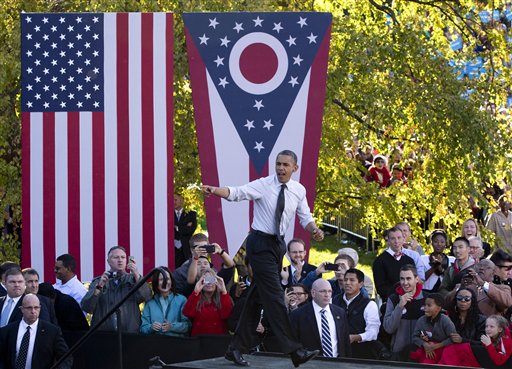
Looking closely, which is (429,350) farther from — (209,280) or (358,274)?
(209,280)

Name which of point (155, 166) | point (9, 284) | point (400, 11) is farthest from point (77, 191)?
point (400, 11)

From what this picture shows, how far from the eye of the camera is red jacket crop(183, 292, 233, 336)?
14.4m

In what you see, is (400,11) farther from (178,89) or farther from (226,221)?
(226,221)

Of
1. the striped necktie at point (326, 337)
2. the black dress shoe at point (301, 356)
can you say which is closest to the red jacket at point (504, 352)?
the striped necktie at point (326, 337)

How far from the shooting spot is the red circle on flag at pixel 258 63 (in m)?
16.1

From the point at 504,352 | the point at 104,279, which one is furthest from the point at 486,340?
the point at 104,279

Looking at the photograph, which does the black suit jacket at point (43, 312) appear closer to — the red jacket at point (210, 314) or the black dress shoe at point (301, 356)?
the red jacket at point (210, 314)

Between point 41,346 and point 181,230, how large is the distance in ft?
13.3

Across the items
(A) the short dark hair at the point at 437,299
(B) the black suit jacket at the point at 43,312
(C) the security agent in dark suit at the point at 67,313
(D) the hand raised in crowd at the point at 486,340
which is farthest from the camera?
(C) the security agent in dark suit at the point at 67,313

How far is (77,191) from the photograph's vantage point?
16.1 meters

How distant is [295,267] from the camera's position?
14.9 metres

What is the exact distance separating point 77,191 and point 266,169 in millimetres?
2144

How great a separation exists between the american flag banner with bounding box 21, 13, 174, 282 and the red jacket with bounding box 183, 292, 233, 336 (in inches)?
59.7

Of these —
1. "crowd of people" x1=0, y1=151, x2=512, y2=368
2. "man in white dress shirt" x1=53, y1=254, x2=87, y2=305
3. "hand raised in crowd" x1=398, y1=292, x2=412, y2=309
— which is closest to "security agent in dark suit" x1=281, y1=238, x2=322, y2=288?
"crowd of people" x1=0, y1=151, x2=512, y2=368
